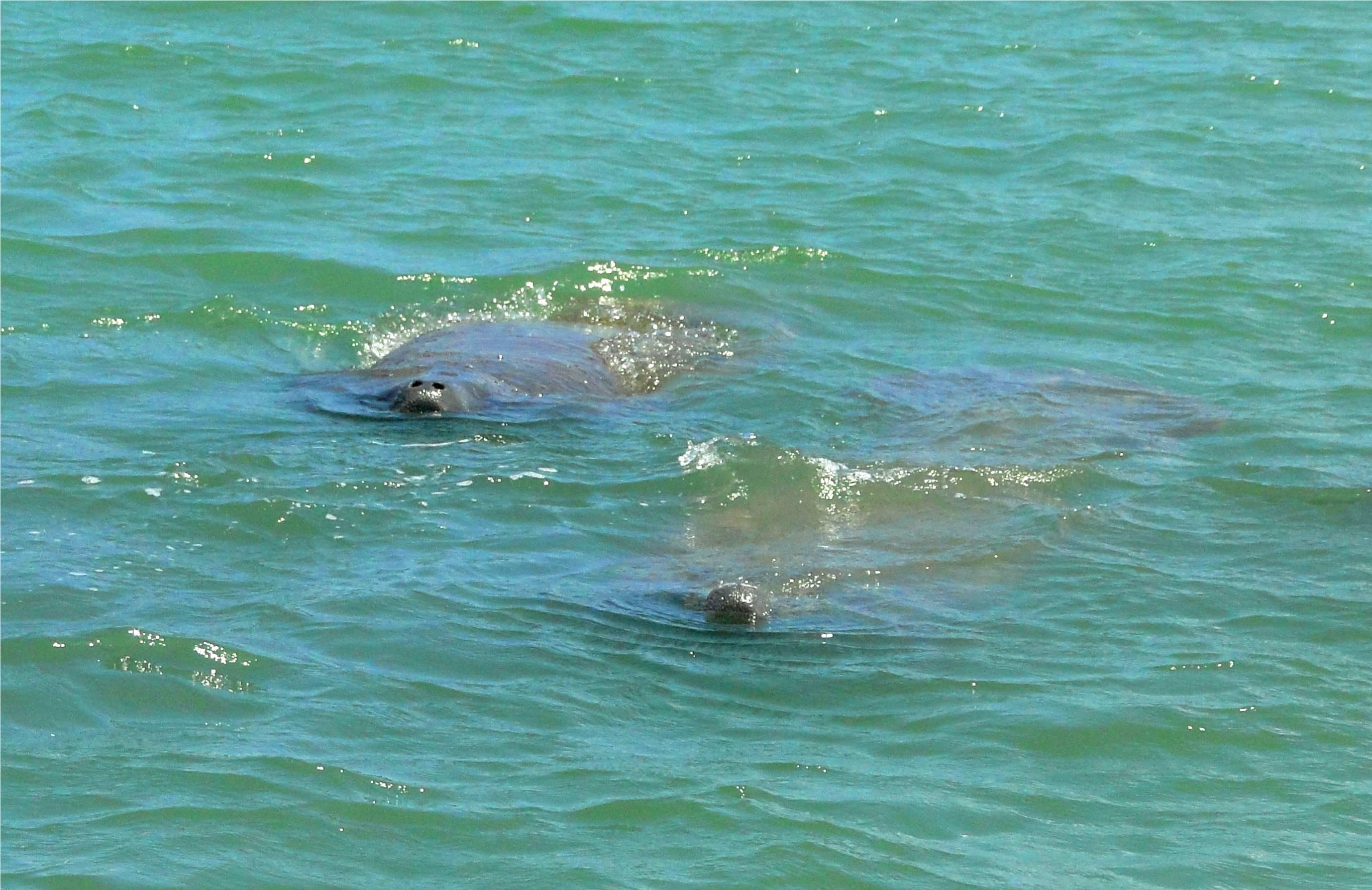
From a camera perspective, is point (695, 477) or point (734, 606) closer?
point (734, 606)

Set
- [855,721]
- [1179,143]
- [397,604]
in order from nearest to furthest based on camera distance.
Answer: [855,721], [397,604], [1179,143]

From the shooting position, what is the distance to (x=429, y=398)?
879 cm

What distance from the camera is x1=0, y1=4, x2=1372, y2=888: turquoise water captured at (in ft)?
17.6

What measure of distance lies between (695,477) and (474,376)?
1.55 meters

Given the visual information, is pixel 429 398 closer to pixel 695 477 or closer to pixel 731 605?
pixel 695 477

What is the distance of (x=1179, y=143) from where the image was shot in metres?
14.3

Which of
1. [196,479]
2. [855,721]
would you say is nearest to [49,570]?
[196,479]

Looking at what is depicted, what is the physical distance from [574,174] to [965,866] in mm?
9143

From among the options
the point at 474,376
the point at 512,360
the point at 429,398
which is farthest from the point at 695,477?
the point at 512,360

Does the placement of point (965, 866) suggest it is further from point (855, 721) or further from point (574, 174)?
point (574, 174)

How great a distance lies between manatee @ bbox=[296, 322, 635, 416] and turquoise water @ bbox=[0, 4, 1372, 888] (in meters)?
0.19

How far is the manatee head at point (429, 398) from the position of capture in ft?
28.8

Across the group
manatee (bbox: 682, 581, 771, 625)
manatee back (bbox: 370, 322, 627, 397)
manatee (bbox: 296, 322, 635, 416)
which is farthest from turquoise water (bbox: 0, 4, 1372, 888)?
manatee back (bbox: 370, 322, 627, 397)

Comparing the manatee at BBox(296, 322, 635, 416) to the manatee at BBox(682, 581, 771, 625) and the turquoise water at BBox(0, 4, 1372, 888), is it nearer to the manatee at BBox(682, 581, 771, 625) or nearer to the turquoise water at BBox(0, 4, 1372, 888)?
the turquoise water at BBox(0, 4, 1372, 888)
